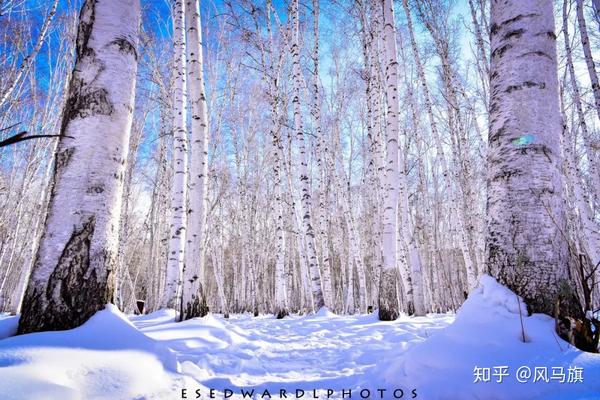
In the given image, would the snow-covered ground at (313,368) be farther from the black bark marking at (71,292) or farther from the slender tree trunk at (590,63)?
the slender tree trunk at (590,63)

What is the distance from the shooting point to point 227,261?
101ft

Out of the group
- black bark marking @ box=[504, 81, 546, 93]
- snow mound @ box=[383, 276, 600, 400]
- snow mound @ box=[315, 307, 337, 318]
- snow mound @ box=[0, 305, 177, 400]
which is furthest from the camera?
→ snow mound @ box=[315, 307, 337, 318]

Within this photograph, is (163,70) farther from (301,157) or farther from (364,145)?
(364,145)

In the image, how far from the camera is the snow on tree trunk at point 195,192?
410cm

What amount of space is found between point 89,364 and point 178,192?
14.3 ft

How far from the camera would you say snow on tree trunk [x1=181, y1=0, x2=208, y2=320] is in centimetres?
410

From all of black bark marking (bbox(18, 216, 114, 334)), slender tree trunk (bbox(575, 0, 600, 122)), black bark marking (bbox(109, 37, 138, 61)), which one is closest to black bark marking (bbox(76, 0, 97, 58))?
black bark marking (bbox(109, 37, 138, 61))

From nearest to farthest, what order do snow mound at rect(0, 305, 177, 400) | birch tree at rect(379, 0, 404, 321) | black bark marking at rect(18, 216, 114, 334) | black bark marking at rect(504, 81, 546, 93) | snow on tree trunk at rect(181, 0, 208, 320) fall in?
snow mound at rect(0, 305, 177, 400) → black bark marking at rect(18, 216, 114, 334) → black bark marking at rect(504, 81, 546, 93) → snow on tree trunk at rect(181, 0, 208, 320) → birch tree at rect(379, 0, 404, 321)

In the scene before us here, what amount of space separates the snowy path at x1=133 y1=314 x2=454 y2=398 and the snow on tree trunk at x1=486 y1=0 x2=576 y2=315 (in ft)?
3.61

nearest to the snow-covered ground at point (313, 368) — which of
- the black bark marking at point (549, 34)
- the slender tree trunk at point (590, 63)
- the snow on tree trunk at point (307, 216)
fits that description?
the black bark marking at point (549, 34)

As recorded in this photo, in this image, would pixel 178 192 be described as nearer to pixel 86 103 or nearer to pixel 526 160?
pixel 86 103

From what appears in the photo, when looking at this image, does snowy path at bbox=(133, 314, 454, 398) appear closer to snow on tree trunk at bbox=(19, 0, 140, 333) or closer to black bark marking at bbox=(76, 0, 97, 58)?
snow on tree trunk at bbox=(19, 0, 140, 333)

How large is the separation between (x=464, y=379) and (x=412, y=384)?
274mm

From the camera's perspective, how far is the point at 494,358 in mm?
1458
